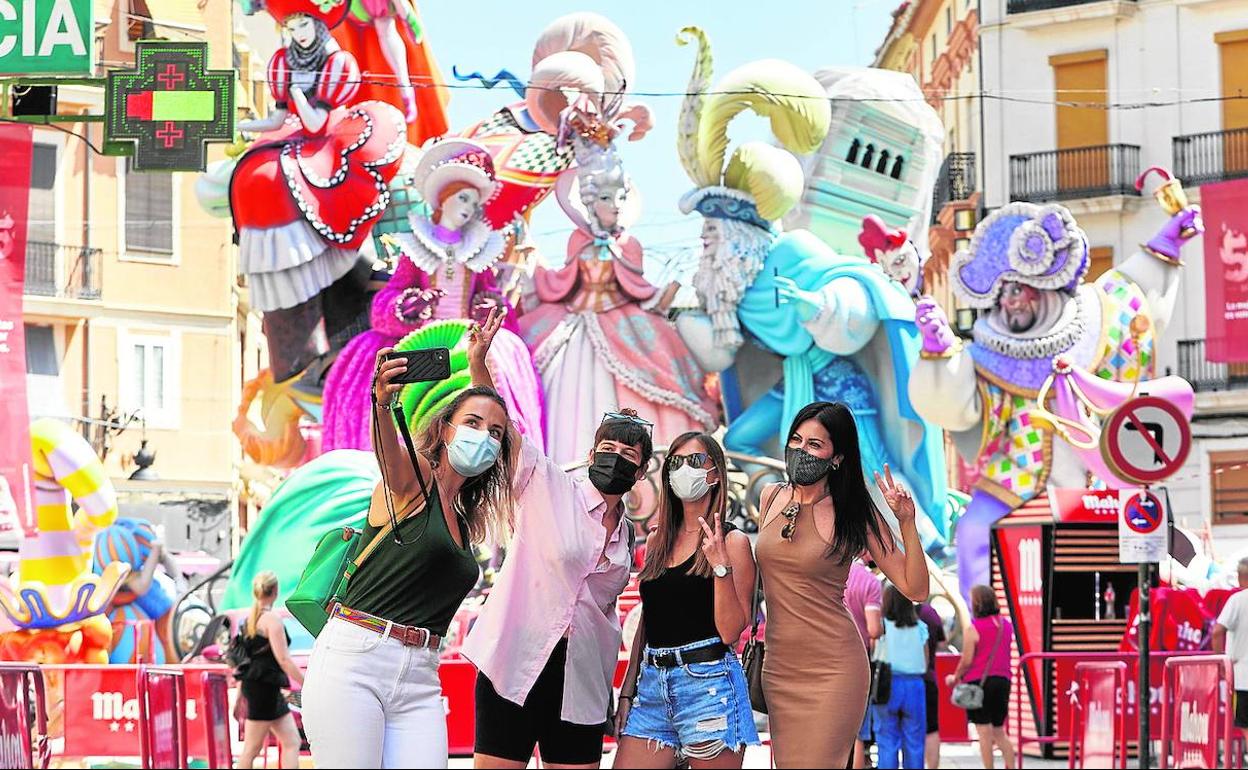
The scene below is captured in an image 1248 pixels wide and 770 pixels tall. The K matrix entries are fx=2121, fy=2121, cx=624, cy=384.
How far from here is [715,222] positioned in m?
18.3

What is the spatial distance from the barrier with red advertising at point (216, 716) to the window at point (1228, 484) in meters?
20.8

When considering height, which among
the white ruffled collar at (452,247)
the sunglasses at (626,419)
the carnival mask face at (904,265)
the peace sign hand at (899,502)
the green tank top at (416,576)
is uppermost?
the white ruffled collar at (452,247)

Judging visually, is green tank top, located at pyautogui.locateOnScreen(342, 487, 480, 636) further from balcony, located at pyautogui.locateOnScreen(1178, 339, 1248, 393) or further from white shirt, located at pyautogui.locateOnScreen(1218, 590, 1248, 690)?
balcony, located at pyautogui.locateOnScreen(1178, 339, 1248, 393)

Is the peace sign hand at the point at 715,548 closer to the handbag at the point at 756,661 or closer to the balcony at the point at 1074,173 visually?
the handbag at the point at 756,661

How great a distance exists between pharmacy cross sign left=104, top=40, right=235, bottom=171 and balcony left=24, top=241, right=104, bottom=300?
70.2 ft

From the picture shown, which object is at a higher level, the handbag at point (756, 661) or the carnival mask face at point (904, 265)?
the carnival mask face at point (904, 265)

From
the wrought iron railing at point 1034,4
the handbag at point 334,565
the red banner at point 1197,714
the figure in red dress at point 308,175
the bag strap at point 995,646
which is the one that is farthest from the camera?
the wrought iron railing at point 1034,4

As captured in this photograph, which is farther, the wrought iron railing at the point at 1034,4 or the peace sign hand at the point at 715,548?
the wrought iron railing at the point at 1034,4

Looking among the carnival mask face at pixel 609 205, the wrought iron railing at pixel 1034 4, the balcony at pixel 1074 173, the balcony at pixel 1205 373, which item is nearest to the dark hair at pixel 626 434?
the carnival mask face at pixel 609 205

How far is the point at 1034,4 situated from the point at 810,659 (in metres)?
26.6

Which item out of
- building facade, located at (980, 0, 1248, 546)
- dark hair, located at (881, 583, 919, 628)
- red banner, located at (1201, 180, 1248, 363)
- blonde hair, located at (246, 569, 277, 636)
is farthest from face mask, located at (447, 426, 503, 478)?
building facade, located at (980, 0, 1248, 546)

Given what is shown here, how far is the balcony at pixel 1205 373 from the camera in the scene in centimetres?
2973

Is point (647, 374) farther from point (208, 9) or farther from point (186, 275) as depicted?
point (186, 275)

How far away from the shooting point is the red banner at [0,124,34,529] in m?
13.2
